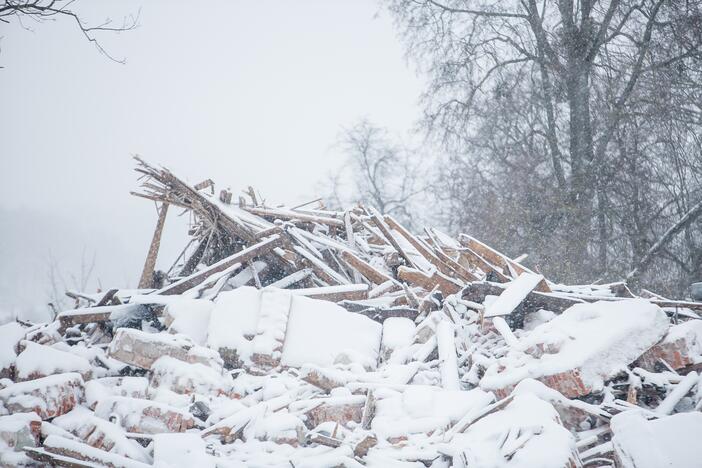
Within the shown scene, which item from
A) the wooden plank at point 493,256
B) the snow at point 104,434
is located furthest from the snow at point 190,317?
Result: the wooden plank at point 493,256

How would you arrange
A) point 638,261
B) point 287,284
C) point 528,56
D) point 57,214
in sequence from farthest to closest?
point 57,214
point 528,56
point 638,261
point 287,284

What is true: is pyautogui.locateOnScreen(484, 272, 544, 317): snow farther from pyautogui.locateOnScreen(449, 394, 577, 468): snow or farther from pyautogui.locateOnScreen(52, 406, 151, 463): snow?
pyautogui.locateOnScreen(52, 406, 151, 463): snow

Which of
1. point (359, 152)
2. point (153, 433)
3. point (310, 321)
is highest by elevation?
point (359, 152)

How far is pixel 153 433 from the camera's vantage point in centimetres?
265

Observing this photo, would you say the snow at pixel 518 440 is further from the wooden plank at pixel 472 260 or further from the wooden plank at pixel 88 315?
the wooden plank at pixel 472 260

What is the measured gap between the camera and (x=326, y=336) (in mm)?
4008

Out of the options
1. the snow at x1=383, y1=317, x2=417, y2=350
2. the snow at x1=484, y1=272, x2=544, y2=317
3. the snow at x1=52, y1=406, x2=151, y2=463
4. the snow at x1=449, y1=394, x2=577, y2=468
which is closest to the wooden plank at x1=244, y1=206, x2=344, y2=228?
the snow at x1=383, y1=317, x2=417, y2=350

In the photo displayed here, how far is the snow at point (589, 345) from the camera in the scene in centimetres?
273

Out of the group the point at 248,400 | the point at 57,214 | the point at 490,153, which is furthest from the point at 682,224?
the point at 57,214

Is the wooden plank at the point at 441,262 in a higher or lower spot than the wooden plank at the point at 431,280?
higher

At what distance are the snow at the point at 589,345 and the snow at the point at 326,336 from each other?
1202mm

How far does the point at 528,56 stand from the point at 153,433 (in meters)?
13.0

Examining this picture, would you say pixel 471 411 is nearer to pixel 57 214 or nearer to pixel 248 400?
pixel 248 400

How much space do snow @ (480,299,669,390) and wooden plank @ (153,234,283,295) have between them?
10.2ft
